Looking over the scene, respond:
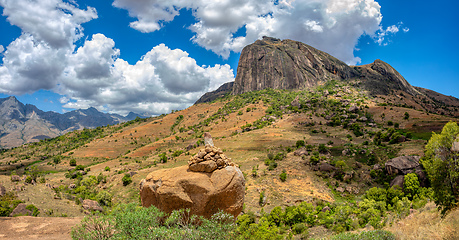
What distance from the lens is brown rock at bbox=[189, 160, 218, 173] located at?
510 inches

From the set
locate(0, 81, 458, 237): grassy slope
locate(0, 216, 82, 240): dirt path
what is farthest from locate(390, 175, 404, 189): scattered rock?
locate(0, 216, 82, 240): dirt path

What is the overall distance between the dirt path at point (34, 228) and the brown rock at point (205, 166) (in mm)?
10490

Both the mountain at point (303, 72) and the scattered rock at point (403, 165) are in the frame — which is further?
the mountain at point (303, 72)

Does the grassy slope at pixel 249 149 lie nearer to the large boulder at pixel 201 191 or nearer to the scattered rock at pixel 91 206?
the scattered rock at pixel 91 206

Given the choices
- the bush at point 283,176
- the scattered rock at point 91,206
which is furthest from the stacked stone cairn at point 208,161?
the bush at point 283,176

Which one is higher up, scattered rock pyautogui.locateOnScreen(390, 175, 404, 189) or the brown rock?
the brown rock

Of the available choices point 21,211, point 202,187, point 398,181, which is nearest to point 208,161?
point 202,187

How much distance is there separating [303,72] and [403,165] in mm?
104288

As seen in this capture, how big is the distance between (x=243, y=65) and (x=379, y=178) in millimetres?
120720

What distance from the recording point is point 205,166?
13.0 meters

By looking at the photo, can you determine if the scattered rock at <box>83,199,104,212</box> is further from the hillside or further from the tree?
the tree

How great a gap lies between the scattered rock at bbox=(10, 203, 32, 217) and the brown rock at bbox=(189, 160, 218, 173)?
1763 cm

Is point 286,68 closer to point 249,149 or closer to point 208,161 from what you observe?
point 249,149

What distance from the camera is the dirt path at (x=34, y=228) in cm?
1445
